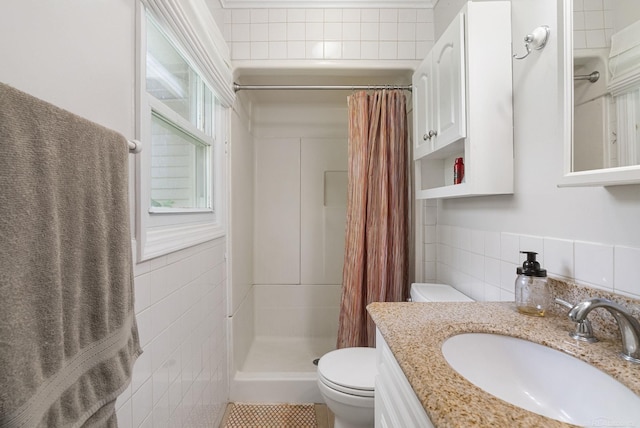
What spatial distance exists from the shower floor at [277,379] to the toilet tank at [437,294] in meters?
0.89

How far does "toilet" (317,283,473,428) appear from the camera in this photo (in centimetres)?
128

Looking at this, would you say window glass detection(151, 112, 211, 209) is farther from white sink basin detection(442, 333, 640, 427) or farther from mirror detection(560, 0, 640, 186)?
mirror detection(560, 0, 640, 186)

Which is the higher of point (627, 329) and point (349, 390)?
point (627, 329)

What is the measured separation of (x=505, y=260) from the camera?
3.67ft

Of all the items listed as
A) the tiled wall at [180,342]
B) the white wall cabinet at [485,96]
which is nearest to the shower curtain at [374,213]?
the white wall cabinet at [485,96]

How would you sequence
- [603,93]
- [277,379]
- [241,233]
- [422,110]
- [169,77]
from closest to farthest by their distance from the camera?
[603,93]
[169,77]
[422,110]
[277,379]
[241,233]

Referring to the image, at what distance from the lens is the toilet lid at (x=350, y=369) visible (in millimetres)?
1304

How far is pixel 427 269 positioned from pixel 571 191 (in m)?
1.03

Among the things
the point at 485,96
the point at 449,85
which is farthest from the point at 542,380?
the point at 449,85

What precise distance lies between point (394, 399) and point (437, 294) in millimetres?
783

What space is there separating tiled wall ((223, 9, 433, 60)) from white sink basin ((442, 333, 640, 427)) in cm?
165

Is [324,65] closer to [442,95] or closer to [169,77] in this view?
[442,95]

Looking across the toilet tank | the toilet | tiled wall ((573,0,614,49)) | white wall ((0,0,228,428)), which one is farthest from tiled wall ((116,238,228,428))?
tiled wall ((573,0,614,49))

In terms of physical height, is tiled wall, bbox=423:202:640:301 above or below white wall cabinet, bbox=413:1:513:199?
below
